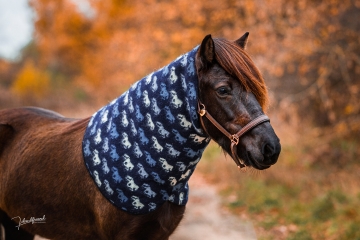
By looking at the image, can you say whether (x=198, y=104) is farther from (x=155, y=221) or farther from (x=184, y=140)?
(x=155, y=221)

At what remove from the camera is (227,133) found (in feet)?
8.12

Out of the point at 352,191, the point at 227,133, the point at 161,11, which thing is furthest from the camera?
the point at 161,11

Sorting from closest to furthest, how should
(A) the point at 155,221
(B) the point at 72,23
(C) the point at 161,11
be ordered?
1. (A) the point at 155,221
2. (C) the point at 161,11
3. (B) the point at 72,23

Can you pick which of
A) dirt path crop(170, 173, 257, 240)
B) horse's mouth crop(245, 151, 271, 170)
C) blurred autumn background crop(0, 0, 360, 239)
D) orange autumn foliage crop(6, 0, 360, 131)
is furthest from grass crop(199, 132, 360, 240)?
horse's mouth crop(245, 151, 271, 170)

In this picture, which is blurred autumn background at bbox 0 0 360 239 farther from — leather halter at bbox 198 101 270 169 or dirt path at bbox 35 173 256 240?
leather halter at bbox 198 101 270 169

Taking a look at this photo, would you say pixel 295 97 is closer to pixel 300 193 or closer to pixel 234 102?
pixel 300 193

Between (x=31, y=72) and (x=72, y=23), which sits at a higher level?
(x=72, y=23)

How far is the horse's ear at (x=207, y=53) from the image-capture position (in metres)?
2.47

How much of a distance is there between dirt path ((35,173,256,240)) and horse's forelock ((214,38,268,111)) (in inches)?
129

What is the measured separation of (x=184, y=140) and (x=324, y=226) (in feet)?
12.7

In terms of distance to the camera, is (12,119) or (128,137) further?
(12,119)

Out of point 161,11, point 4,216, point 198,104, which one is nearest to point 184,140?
point 198,104

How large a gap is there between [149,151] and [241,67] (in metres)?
0.83

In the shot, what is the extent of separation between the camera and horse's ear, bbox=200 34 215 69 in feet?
8.10
